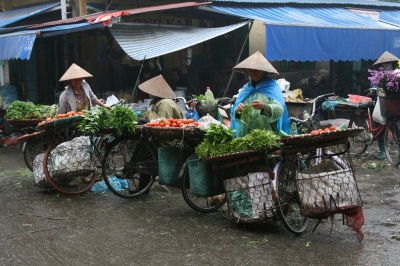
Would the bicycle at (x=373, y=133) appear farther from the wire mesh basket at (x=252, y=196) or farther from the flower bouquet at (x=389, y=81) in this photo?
the wire mesh basket at (x=252, y=196)

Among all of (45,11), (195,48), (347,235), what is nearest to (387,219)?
(347,235)

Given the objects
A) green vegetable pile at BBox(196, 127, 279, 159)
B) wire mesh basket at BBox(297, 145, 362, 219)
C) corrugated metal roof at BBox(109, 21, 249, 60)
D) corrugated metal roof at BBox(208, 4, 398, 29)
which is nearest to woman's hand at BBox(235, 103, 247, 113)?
green vegetable pile at BBox(196, 127, 279, 159)

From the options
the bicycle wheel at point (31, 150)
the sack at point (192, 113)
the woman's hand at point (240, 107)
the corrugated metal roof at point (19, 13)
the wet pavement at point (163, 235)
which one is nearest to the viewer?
the wet pavement at point (163, 235)

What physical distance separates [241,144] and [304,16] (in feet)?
33.2

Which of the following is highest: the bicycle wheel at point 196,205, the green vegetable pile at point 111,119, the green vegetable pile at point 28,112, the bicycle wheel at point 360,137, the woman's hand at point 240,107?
the woman's hand at point 240,107

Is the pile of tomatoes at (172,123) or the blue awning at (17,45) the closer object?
the pile of tomatoes at (172,123)

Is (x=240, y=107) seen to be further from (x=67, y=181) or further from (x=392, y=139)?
(x=392, y=139)

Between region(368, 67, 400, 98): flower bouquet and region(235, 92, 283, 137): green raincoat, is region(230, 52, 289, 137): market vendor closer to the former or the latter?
region(235, 92, 283, 137): green raincoat

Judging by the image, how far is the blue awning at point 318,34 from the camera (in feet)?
40.0

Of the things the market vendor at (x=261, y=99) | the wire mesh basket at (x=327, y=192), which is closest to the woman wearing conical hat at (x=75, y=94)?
the market vendor at (x=261, y=99)

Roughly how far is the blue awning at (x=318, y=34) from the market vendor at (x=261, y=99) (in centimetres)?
581

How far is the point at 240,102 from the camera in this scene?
6219mm

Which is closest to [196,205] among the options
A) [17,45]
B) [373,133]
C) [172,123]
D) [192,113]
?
[172,123]

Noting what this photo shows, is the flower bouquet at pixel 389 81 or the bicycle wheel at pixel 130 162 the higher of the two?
the flower bouquet at pixel 389 81
